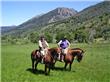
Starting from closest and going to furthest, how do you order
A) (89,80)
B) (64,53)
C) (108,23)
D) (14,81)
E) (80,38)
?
(14,81), (89,80), (64,53), (80,38), (108,23)

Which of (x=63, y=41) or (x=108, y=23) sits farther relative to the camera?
(x=108, y=23)

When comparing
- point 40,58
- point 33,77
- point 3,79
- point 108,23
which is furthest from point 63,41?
point 108,23

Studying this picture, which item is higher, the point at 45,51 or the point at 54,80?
the point at 45,51

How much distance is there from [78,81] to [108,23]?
183 meters

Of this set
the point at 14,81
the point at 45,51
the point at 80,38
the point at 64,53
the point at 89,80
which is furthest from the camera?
the point at 80,38

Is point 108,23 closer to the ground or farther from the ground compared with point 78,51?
farther from the ground

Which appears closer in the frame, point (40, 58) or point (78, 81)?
point (78, 81)

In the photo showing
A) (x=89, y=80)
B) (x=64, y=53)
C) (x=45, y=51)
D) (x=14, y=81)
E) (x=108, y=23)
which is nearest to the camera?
(x=14, y=81)

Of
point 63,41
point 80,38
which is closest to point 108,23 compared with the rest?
point 80,38

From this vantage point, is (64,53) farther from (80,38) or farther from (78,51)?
(80,38)

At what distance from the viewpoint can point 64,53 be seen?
2125cm

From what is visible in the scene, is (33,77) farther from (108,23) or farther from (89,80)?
(108,23)

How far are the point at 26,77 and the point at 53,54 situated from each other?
2384mm

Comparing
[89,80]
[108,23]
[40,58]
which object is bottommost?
[89,80]
